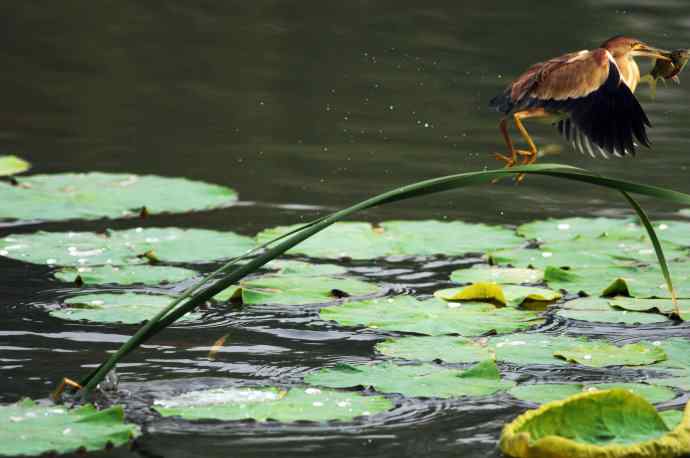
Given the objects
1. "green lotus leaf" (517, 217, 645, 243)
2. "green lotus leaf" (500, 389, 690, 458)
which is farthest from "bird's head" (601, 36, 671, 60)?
"green lotus leaf" (500, 389, 690, 458)

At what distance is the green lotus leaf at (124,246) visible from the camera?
5.09m

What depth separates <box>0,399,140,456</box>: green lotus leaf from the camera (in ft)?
9.94

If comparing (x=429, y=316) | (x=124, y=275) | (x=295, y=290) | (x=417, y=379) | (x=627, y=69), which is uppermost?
(x=627, y=69)

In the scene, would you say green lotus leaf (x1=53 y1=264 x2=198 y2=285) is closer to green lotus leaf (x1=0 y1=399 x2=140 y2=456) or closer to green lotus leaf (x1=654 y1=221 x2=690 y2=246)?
green lotus leaf (x1=0 y1=399 x2=140 y2=456)

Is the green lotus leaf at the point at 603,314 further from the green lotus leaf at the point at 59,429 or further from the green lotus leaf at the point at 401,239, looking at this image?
the green lotus leaf at the point at 59,429

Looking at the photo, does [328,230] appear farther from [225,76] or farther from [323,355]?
[225,76]

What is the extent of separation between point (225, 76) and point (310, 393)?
631 centimetres

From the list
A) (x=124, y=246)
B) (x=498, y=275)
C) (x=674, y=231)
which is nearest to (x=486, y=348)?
(x=498, y=275)

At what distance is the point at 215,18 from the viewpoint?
39.0 feet

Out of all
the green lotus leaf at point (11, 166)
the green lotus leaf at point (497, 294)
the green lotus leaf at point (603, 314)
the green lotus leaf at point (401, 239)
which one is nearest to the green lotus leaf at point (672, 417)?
the green lotus leaf at point (603, 314)

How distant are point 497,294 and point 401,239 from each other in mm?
947

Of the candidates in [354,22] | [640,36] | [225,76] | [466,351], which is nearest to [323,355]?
[466,351]

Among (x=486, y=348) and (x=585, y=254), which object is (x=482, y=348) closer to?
(x=486, y=348)

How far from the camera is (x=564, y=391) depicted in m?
3.72
